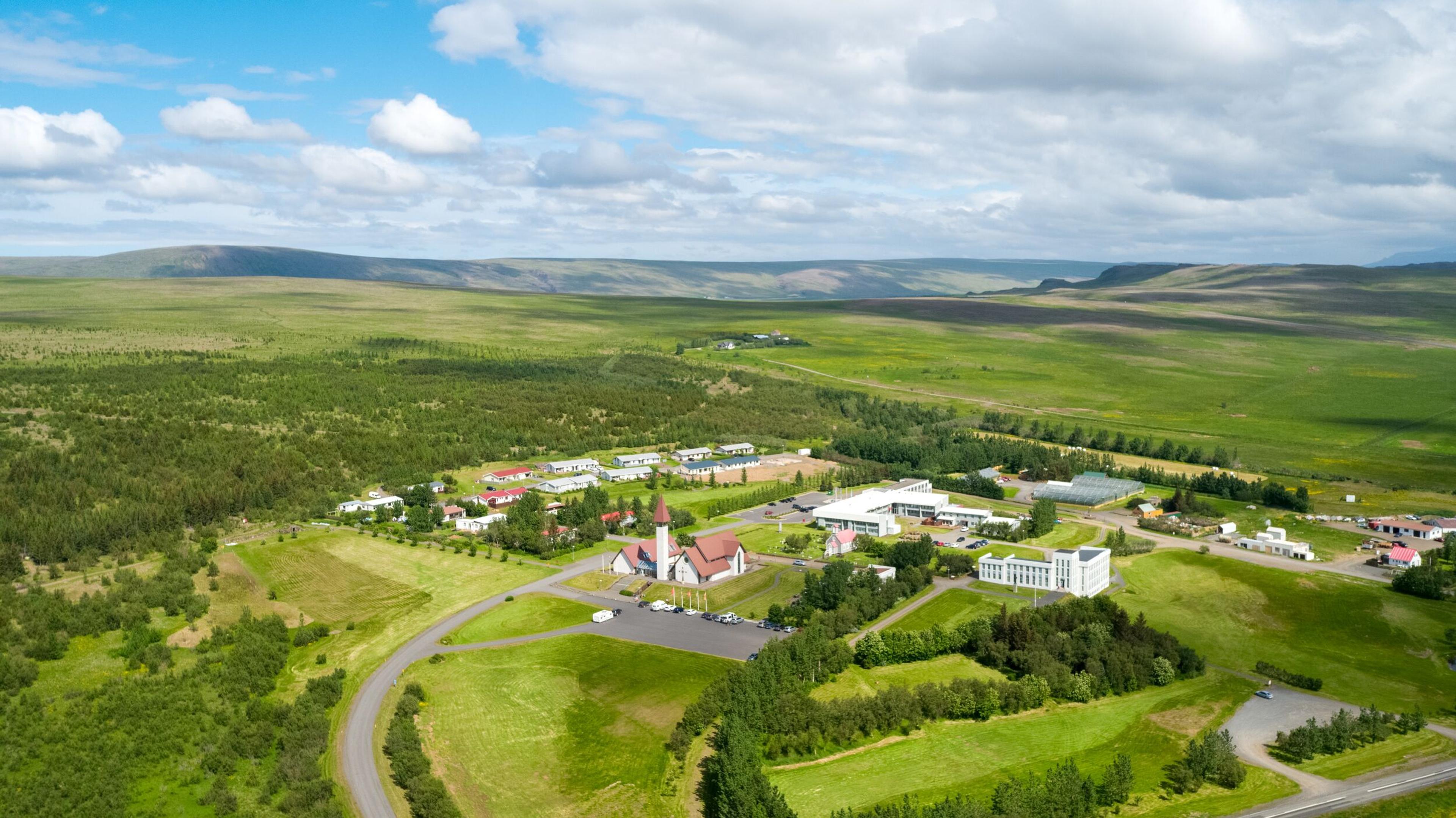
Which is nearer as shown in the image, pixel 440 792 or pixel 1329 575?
pixel 440 792

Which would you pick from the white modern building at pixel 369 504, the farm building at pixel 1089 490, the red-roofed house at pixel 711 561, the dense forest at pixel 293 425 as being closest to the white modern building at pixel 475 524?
the white modern building at pixel 369 504

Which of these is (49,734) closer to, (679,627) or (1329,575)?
(679,627)

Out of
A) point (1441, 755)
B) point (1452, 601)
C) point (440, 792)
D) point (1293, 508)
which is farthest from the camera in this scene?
→ point (1293, 508)

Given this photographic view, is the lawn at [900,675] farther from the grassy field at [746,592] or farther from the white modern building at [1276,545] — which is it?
the white modern building at [1276,545]

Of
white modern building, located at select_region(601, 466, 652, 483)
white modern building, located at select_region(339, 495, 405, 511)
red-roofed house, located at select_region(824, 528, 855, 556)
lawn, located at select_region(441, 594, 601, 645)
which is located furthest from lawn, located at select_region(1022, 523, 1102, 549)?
white modern building, located at select_region(339, 495, 405, 511)

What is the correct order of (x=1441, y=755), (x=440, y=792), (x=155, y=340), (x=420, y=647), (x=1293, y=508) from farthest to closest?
(x=155, y=340)
(x=1293, y=508)
(x=420, y=647)
(x=1441, y=755)
(x=440, y=792)

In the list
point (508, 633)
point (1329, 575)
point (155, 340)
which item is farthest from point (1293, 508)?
point (155, 340)

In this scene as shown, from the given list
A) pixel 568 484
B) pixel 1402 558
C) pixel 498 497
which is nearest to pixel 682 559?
pixel 498 497
